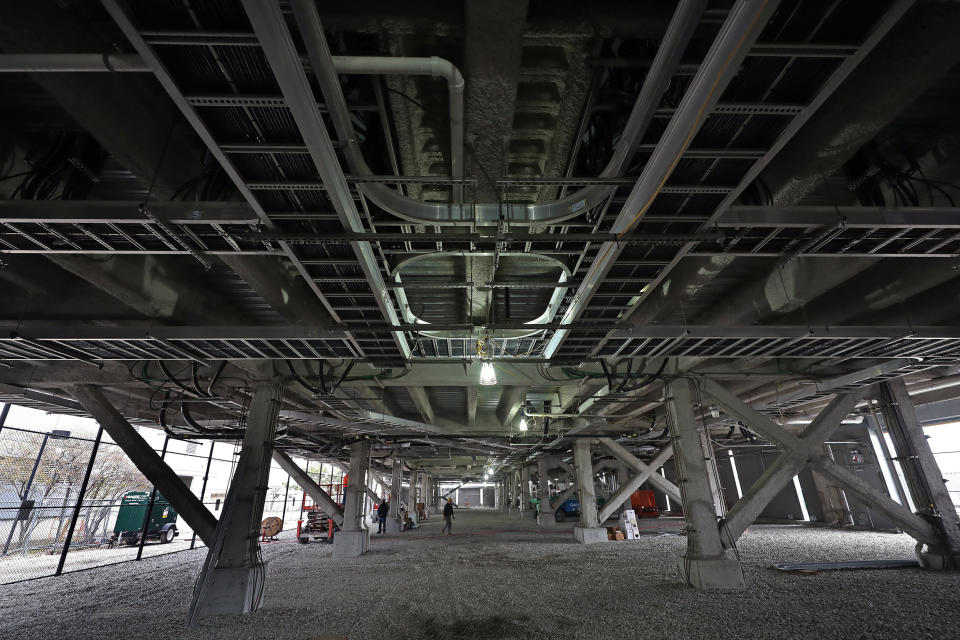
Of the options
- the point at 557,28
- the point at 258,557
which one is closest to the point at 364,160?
the point at 557,28

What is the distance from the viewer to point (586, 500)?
1889 cm

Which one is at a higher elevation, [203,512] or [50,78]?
[50,78]

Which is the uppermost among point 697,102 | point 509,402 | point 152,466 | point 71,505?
point 509,402

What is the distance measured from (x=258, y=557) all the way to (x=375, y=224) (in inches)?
312

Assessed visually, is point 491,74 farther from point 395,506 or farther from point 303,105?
point 395,506

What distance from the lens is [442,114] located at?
407cm

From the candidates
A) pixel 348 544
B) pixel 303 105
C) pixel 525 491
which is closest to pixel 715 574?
pixel 303 105

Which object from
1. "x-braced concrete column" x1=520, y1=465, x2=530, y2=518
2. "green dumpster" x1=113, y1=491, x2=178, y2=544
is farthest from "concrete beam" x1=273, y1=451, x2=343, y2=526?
"x-braced concrete column" x1=520, y1=465, x2=530, y2=518

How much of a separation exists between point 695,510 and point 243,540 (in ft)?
31.3

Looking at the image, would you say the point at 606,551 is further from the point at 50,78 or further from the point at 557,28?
the point at 50,78

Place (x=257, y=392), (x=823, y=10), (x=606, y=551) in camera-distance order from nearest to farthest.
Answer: (x=823, y=10)
(x=257, y=392)
(x=606, y=551)

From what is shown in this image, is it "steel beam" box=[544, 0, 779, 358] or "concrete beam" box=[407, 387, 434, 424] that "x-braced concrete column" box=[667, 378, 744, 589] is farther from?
"concrete beam" box=[407, 387, 434, 424]

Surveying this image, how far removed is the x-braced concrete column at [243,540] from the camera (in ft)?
25.9

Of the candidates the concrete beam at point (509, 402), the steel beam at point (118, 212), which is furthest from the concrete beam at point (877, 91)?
the concrete beam at point (509, 402)
